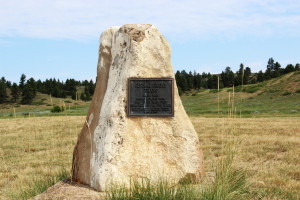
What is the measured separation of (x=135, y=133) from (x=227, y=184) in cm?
184

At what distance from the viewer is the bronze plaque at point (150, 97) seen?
6.53 meters

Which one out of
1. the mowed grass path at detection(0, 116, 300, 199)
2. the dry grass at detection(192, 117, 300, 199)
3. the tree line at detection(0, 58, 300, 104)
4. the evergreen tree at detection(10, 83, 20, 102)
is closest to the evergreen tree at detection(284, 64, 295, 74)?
the tree line at detection(0, 58, 300, 104)

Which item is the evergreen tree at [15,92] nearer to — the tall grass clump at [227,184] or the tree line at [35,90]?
the tree line at [35,90]

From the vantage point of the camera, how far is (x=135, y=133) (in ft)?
21.1

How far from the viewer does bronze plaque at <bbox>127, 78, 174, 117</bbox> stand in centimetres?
653

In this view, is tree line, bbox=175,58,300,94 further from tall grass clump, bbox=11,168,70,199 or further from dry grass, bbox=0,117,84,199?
tall grass clump, bbox=11,168,70,199

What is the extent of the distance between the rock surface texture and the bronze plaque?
84mm

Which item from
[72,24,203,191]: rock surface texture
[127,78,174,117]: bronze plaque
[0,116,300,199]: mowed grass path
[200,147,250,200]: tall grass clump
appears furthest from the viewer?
[0,116,300,199]: mowed grass path

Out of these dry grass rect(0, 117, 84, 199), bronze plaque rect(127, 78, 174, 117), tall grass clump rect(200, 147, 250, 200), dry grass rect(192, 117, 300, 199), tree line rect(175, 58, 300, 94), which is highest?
tree line rect(175, 58, 300, 94)

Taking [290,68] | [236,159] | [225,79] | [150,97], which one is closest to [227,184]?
[150,97]

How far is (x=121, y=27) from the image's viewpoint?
6773mm

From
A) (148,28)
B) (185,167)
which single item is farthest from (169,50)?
(185,167)

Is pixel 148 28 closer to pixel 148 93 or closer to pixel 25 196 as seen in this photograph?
pixel 148 93

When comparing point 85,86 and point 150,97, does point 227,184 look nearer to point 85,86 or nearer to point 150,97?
point 150,97
